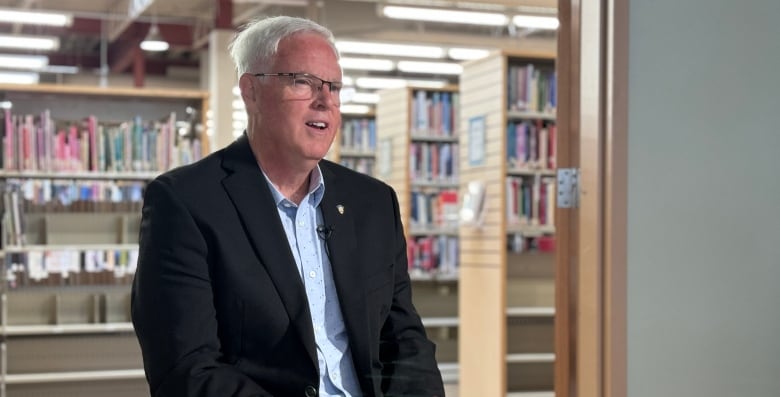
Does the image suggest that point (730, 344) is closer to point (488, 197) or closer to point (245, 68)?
point (245, 68)

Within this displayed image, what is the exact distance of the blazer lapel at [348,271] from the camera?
6.42 feet

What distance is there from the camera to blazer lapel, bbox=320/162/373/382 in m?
1.96

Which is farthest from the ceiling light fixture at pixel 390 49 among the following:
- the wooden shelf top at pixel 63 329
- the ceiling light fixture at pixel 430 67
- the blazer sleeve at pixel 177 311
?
the blazer sleeve at pixel 177 311

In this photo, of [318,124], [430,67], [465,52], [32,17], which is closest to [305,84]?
[318,124]

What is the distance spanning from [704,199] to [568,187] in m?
0.38

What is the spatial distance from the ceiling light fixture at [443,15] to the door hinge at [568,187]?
27.6 ft

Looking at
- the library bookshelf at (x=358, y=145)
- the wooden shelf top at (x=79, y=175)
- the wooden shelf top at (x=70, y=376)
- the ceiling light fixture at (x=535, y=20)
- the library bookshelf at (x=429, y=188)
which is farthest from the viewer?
the ceiling light fixture at (x=535, y=20)

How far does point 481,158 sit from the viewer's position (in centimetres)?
729

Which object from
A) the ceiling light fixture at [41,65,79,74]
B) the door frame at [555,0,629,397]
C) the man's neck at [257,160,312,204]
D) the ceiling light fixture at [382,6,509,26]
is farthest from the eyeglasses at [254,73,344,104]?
A: the ceiling light fixture at [41,65,79,74]

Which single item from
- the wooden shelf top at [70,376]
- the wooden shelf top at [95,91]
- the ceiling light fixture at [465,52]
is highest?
the ceiling light fixture at [465,52]

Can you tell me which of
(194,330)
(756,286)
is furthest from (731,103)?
(194,330)

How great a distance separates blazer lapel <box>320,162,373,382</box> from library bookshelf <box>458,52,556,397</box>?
4.93 meters

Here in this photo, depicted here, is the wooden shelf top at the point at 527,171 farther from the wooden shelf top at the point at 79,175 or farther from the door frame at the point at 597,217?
the door frame at the point at 597,217

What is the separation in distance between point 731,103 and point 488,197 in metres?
4.17
